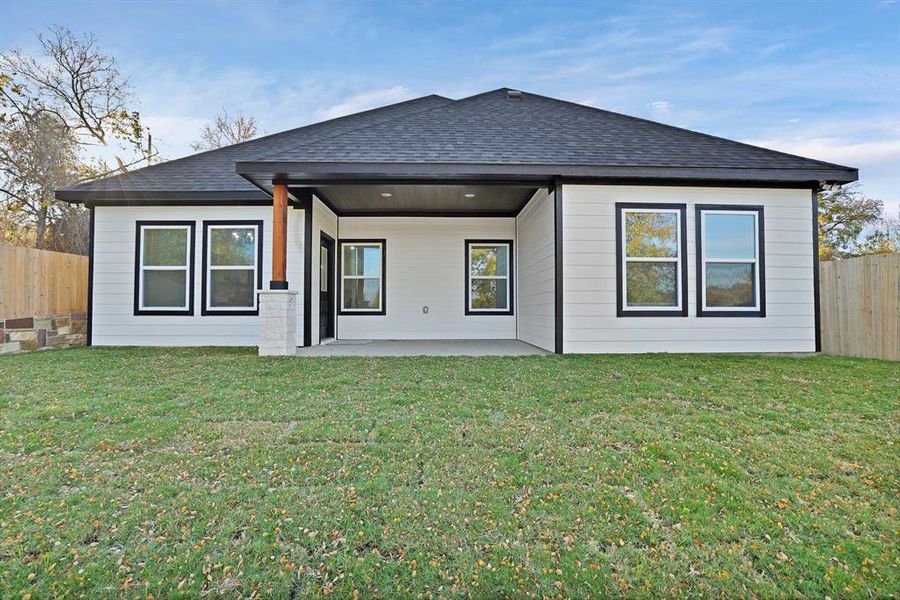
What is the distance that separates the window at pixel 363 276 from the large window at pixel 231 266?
1.77 metres

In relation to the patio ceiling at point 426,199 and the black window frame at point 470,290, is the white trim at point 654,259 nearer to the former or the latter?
the patio ceiling at point 426,199

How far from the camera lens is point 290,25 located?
909cm

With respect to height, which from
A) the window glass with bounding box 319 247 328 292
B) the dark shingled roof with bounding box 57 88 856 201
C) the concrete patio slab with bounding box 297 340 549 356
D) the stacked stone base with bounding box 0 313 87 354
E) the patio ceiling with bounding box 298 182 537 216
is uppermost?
the dark shingled roof with bounding box 57 88 856 201

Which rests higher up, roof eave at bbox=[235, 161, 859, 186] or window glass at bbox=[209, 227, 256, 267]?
roof eave at bbox=[235, 161, 859, 186]

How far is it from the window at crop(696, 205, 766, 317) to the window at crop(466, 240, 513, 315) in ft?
11.9

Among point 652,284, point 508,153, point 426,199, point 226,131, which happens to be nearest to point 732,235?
point 652,284

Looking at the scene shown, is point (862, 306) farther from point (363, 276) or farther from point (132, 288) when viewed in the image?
point (132, 288)

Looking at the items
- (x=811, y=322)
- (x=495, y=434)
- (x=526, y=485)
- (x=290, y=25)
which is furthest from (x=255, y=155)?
(x=811, y=322)

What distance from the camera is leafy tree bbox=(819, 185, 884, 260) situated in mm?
14773

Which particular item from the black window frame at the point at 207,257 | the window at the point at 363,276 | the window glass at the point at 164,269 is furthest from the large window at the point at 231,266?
the window at the point at 363,276

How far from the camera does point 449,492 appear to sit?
2.04 meters

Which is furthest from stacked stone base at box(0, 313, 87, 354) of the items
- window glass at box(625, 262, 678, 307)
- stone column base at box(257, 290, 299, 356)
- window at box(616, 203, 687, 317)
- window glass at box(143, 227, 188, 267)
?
window glass at box(625, 262, 678, 307)

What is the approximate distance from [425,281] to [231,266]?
359 cm

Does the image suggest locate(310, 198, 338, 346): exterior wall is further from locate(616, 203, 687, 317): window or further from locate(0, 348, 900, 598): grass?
locate(616, 203, 687, 317): window
